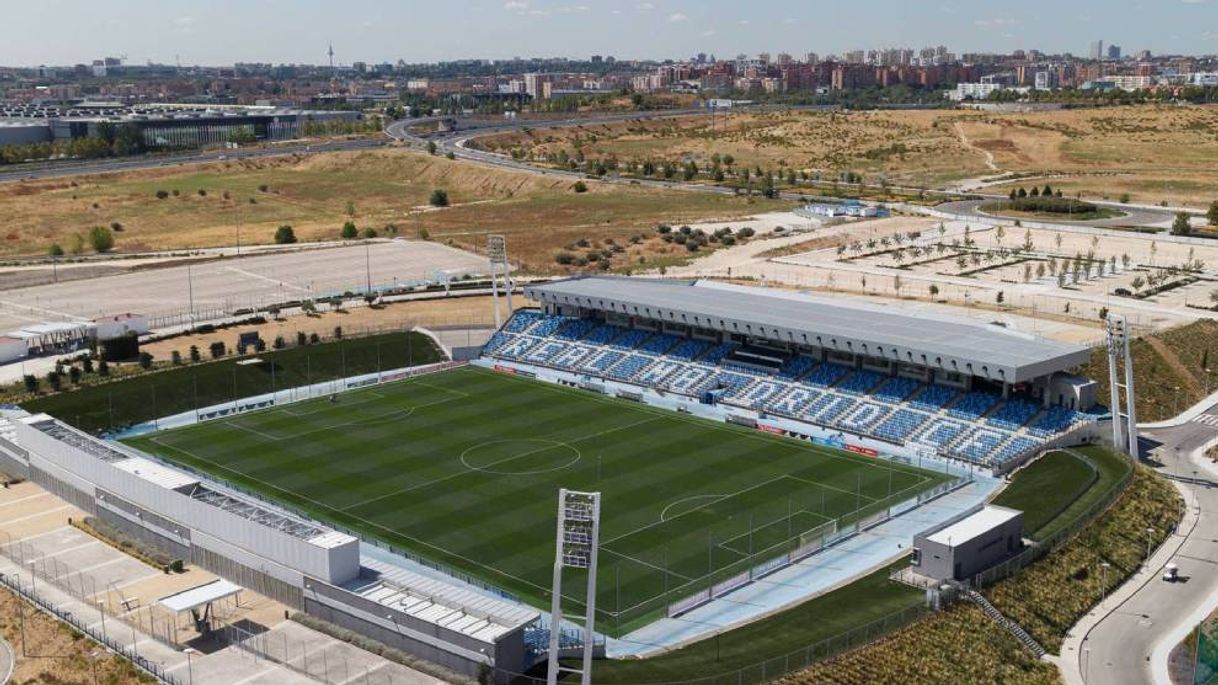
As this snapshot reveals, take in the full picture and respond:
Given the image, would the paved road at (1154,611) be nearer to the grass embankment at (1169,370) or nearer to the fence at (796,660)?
the fence at (796,660)

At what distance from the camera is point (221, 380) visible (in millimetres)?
82375

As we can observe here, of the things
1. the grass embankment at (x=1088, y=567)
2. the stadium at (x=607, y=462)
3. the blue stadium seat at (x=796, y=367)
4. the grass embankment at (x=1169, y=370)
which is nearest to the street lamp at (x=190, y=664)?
the stadium at (x=607, y=462)

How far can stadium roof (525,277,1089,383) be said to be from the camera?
6800 cm

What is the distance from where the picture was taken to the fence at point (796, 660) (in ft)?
135

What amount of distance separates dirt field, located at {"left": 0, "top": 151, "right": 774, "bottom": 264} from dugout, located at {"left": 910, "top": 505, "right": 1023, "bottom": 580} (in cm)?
8055

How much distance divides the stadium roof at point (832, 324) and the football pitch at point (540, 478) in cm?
774

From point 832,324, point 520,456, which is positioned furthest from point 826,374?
point 520,456

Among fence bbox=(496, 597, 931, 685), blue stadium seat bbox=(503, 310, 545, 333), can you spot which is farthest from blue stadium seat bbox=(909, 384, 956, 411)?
blue stadium seat bbox=(503, 310, 545, 333)

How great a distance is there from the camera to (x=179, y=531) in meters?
54.9

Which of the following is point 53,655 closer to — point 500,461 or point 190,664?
point 190,664

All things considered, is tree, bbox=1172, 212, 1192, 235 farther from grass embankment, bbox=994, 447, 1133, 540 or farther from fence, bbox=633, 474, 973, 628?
fence, bbox=633, 474, 973, 628

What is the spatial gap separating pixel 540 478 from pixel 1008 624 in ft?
88.3

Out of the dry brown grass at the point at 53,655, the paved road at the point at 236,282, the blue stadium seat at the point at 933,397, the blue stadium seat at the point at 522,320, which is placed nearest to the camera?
the dry brown grass at the point at 53,655

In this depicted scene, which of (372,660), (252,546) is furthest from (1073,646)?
(252,546)
